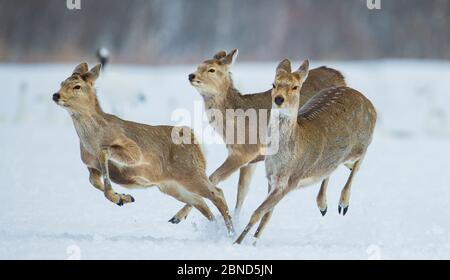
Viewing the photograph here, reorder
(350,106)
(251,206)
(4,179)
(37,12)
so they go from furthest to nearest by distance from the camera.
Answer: (37,12) → (4,179) → (251,206) → (350,106)

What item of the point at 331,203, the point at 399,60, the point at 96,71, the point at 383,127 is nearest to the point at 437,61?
the point at 399,60

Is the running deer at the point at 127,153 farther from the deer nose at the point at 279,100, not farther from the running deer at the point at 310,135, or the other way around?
the deer nose at the point at 279,100

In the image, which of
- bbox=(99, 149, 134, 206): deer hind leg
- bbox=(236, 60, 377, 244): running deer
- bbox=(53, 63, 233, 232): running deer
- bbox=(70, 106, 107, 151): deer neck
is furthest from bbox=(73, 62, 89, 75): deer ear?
bbox=(236, 60, 377, 244): running deer

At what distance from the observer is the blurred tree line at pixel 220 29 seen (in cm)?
2525

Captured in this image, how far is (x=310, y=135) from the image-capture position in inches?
360

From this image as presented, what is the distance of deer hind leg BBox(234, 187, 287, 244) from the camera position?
866cm

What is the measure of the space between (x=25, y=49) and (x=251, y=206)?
616 inches

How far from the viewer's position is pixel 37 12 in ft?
88.6

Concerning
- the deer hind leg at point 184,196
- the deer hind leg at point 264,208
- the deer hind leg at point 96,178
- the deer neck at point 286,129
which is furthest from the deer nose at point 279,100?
the deer hind leg at point 96,178

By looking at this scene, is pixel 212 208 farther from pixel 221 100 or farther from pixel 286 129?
pixel 286 129

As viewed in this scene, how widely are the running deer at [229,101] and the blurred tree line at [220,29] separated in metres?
14.3

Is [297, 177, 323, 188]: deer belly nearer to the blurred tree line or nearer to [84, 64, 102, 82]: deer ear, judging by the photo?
[84, 64, 102, 82]: deer ear
